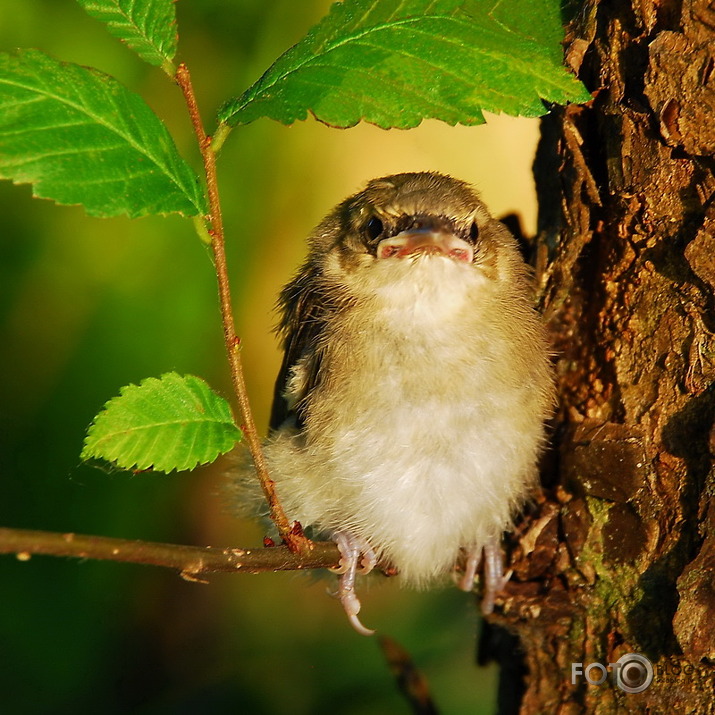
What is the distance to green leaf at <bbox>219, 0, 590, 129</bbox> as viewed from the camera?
1599mm

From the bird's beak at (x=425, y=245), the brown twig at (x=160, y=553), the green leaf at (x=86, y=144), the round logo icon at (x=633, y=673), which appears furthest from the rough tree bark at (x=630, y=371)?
the green leaf at (x=86, y=144)

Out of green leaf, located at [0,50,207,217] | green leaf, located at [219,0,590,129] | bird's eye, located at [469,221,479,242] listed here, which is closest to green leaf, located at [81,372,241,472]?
green leaf, located at [0,50,207,217]

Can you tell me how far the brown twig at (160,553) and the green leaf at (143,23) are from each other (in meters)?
0.84

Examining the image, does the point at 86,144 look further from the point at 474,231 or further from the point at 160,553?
the point at 474,231

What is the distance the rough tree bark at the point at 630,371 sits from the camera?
195 centimetres

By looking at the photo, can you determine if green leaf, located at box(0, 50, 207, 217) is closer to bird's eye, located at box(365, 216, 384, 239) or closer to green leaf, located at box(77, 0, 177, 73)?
green leaf, located at box(77, 0, 177, 73)

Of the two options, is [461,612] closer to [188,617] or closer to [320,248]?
[188,617]

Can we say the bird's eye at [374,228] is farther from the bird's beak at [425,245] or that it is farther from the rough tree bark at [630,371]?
the rough tree bark at [630,371]

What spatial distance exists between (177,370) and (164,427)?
1844mm

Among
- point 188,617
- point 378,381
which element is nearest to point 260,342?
point 188,617

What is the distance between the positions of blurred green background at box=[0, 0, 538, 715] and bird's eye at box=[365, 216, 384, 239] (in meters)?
1.13

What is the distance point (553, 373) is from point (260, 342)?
1585mm

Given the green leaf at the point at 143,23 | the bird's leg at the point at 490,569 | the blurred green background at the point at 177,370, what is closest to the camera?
the green leaf at the point at 143,23

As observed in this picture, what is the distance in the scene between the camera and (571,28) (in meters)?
2.04
